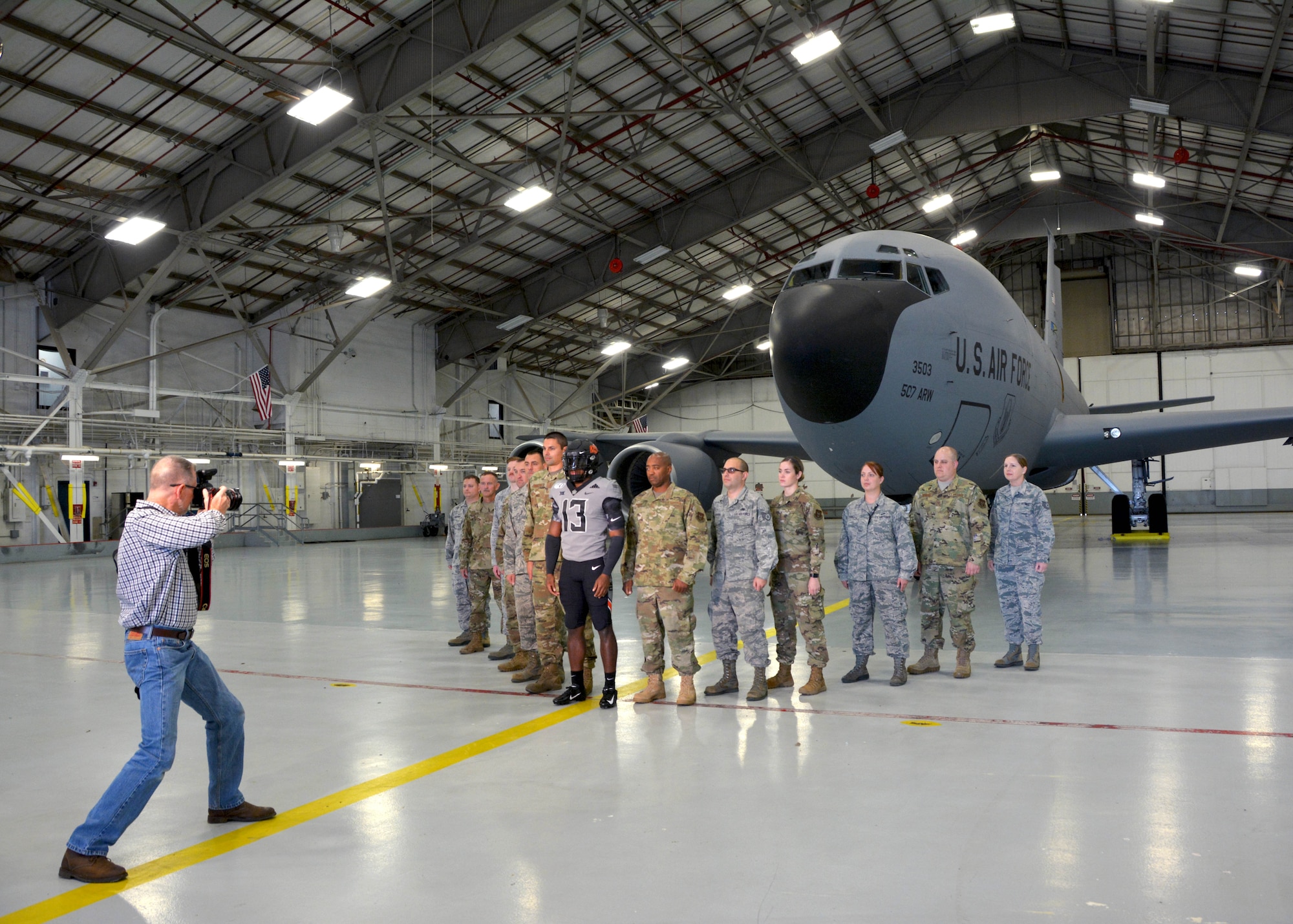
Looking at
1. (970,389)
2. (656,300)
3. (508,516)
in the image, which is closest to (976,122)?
(656,300)

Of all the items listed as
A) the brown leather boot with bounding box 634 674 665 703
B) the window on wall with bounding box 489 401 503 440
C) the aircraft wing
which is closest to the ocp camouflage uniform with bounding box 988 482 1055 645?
the brown leather boot with bounding box 634 674 665 703

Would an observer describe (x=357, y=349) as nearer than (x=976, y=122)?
No

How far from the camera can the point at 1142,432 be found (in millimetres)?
13398

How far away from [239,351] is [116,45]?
49.1 feet

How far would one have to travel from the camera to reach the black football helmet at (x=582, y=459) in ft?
19.9

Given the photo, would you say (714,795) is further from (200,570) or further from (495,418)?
(495,418)

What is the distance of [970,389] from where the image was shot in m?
10.0

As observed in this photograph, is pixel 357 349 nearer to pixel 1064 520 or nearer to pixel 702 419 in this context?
pixel 702 419

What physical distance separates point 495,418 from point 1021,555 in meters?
36.0

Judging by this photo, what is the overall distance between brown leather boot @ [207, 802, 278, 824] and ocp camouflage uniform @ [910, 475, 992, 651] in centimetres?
474

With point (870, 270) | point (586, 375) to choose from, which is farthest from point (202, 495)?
point (586, 375)

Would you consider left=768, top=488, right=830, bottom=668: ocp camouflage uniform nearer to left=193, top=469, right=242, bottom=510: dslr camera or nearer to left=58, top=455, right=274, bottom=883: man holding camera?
left=193, top=469, right=242, bottom=510: dslr camera

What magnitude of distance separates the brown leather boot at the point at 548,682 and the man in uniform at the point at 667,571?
31.3 inches

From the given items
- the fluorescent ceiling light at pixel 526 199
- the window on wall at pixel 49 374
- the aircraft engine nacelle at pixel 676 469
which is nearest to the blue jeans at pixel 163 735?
the aircraft engine nacelle at pixel 676 469
